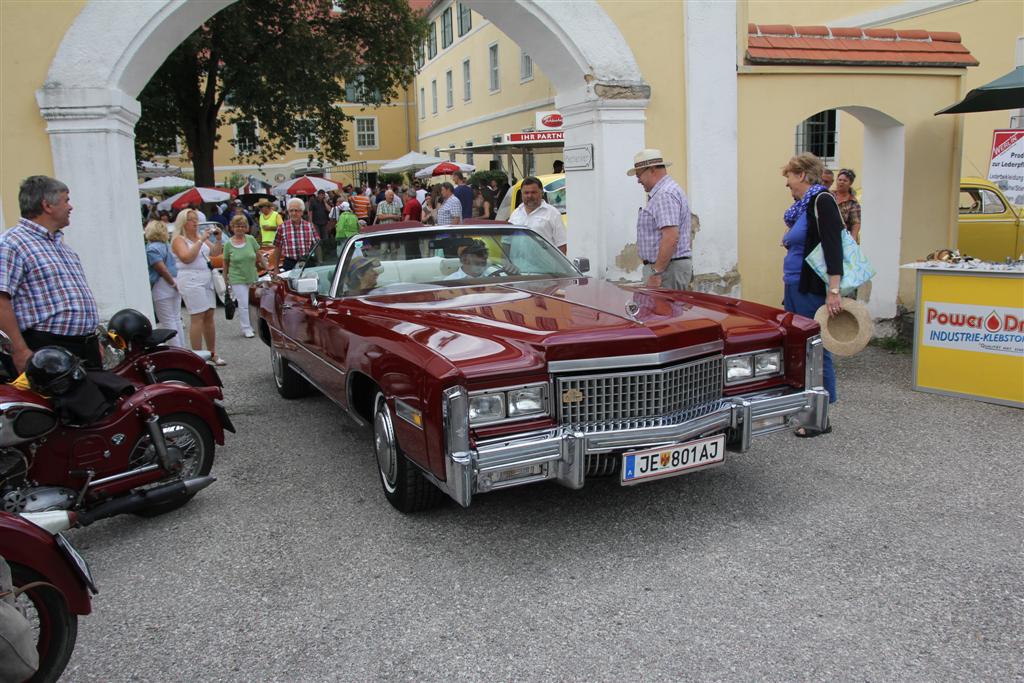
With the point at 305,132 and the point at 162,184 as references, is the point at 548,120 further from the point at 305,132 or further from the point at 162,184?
the point at 162,184

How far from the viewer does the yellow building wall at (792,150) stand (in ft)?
26.0

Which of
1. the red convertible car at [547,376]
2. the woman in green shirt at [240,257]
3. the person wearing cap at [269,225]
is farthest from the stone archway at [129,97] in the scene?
the person wearing cap at [269,225]

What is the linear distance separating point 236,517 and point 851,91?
7216 millimetres

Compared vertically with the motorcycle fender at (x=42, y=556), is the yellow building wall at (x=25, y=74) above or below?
above

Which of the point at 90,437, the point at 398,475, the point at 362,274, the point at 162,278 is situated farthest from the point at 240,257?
the point at 398,475

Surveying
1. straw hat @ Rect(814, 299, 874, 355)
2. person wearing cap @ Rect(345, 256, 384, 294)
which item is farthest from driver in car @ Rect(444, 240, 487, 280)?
straw hat @ Rect(814, 299, 874, 355)

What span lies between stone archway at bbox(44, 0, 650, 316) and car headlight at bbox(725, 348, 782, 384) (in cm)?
352

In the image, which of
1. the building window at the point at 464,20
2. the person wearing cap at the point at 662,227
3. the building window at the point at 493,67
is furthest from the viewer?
the building window at the point at 464,20

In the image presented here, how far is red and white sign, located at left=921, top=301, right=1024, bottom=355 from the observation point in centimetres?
597

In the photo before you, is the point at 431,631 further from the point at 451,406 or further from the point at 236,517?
the point at 236,517

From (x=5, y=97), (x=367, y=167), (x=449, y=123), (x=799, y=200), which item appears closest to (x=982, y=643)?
(x=799, y=200)

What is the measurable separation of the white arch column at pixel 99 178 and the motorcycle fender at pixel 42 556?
404 centimetres

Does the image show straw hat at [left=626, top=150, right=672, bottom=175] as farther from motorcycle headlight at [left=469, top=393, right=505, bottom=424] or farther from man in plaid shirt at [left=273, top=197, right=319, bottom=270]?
man in plaid shirt at [left=273, top=197, right=319, bottom=270]

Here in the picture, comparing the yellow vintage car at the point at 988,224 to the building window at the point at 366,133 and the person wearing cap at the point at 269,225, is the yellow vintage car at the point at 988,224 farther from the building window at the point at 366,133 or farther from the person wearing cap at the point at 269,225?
the building window at the point at 366,133
